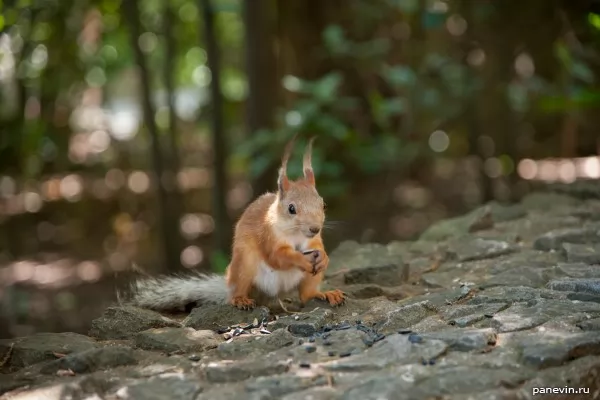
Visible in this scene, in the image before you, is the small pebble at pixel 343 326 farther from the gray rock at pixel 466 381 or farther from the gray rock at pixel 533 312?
the gray rock at pixel 466 381

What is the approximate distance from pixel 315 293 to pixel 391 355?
1100 mm

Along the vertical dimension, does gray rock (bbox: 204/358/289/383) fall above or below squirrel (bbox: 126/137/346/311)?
below

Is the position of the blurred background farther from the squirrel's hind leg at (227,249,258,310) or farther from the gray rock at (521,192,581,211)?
the squirrel's hind leg at (227,249,258,310)

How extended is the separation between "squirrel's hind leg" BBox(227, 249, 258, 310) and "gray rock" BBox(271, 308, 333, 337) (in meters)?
0.28

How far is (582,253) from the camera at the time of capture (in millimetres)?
4488

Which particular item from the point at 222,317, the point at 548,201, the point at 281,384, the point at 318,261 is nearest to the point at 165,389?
the point at 281,384

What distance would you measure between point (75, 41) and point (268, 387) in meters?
9.16

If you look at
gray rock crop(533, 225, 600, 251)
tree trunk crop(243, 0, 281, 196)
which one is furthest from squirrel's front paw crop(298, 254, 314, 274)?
tree trunk crop(243, 0, 281, 196)

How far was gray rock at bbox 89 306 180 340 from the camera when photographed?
3.76 m

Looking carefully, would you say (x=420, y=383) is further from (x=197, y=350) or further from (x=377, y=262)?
(x=377, y=262)

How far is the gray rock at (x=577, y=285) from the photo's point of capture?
3.71 meters

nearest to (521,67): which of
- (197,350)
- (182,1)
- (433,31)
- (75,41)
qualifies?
(433,31)

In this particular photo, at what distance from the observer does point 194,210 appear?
1262 centimetres

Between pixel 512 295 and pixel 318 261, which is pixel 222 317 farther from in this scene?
pixel 512 295
